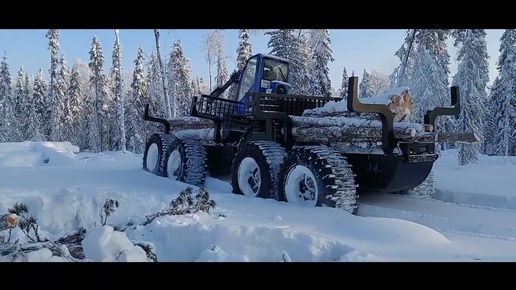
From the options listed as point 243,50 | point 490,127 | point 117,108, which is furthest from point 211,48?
point 490,127

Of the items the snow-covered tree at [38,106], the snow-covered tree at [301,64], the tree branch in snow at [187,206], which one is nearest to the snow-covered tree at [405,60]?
the snow-covered tree at [301,64]

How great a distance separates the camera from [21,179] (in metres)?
8.81

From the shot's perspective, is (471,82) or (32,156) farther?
(471,82)

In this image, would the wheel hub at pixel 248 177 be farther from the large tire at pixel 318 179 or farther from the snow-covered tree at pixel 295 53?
the snow-covered tree at pixel 295 53

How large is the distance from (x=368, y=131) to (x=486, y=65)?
888 inches

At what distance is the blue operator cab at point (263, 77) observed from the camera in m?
9.43

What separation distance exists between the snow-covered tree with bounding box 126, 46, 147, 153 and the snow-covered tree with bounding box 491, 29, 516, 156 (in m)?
31.5

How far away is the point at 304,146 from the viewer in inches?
251

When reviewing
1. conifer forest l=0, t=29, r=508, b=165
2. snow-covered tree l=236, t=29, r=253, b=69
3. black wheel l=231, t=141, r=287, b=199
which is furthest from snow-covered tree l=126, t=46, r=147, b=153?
black wheel l=231, t=141, r=287, b=199

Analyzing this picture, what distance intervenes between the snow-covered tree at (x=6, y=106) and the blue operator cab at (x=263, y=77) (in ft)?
132

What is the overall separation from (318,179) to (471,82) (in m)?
21.3

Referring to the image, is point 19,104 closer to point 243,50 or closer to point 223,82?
point 223,82
